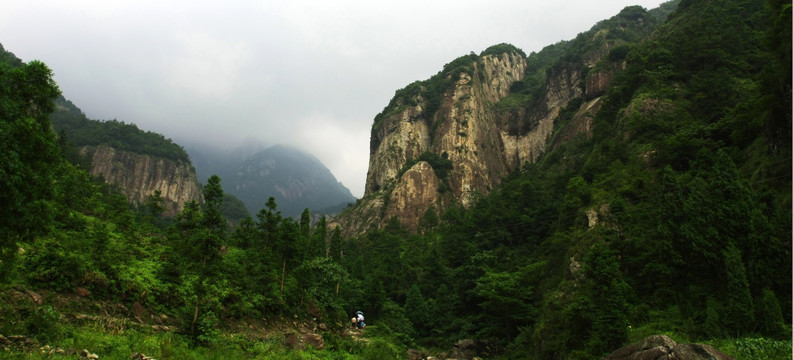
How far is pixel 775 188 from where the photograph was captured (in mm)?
19266

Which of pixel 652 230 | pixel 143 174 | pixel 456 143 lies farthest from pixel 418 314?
pixel 143 174

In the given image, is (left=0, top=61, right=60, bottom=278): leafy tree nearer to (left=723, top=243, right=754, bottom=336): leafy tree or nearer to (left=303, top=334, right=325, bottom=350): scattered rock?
(left=303, top=334, right=325, bottom=350): scattered rock

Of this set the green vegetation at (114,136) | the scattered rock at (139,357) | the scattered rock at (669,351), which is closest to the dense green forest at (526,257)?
the scattered rock at (139,357)

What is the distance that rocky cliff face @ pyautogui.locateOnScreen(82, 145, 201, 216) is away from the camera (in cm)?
10856

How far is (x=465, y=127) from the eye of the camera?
10169 centimetres

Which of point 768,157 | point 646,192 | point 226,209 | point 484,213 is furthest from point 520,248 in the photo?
point 226,209

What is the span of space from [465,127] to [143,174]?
91.3 meters

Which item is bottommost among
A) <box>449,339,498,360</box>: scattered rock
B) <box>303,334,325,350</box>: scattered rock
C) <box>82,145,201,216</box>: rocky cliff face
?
<box>449,339,498,360</box>: scattered rock

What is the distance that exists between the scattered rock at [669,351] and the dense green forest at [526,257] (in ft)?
12.1

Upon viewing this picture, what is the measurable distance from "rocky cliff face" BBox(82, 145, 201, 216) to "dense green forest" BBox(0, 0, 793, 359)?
301 feet

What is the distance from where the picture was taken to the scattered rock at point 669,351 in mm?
9766

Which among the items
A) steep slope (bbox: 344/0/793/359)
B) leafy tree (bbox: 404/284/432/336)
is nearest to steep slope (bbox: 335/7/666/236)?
steep slope (bbox: 344/0/793/359)

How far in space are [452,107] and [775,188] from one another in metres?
87.2

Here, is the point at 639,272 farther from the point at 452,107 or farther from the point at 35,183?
the point at 452,107
